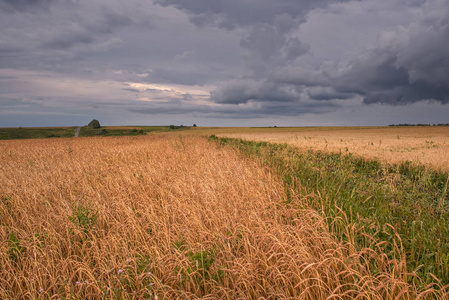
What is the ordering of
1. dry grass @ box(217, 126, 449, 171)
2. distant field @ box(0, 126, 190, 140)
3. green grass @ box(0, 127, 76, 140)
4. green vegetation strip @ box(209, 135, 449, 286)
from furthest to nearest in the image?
distant field @ box(0, 126, 190, 140) → green grass @ box(0, 127, 76, 140) → dry grass @ box(217, 126, 449, 171) → green vegetation strip @ box(209, 135, 449, 286)

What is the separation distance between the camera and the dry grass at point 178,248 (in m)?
2.97

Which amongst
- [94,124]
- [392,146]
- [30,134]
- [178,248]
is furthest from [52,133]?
[178,248]

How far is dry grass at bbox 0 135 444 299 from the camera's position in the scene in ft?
9.76

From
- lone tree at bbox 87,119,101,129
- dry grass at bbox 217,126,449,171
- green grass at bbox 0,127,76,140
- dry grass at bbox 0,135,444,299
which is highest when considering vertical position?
lone tree at bbox 87,119,101,129

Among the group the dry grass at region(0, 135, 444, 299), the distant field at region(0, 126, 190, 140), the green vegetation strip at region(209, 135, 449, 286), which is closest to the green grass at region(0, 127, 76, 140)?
the distant field at region(0, 126, 190, 140)

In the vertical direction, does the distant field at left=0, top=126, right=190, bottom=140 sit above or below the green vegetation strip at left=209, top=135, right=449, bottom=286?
above

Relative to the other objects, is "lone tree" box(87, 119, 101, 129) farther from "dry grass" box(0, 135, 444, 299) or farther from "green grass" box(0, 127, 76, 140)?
"dry grass" box(0, 135, 444, 299)

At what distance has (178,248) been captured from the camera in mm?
3812

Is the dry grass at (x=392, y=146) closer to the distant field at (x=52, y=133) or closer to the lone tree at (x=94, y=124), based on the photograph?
the distant field at (x=52, y=133)

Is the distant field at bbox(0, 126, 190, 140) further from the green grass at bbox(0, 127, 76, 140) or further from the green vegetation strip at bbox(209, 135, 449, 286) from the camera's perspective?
the green vegetation strip at bbox(209, 135, 449, 286)

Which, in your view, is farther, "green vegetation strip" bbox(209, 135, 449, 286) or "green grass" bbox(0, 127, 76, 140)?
"green grass" bbox(0, 127, 76, 140)

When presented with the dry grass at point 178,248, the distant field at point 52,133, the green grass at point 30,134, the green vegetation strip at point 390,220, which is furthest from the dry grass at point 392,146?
the green grass at point 30,134

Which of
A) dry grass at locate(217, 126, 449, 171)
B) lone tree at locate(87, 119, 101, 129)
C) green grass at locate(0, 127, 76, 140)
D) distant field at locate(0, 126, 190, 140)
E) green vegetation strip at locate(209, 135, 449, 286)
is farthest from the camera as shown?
lone tree at locate(87, 119, 101, 129)

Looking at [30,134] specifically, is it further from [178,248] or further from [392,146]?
[178,248]
